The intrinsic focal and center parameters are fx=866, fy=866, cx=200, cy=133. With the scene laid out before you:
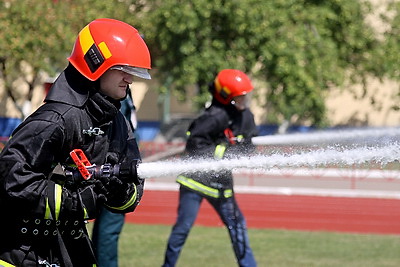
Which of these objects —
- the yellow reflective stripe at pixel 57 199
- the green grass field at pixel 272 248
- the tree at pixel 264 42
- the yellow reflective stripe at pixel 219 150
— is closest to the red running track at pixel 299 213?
the green grass field at pixel 272 248

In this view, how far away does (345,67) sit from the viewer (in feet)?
86.8

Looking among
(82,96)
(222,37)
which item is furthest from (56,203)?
(222,37)

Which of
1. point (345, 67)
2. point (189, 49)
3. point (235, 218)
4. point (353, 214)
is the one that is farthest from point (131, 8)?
point (235, 218)

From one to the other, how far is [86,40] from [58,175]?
657 millimetres

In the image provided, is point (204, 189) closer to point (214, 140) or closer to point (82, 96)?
point (214, 140)

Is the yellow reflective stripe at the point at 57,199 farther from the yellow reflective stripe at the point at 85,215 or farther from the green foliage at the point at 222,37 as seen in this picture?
the green foliage at the point at 222,37

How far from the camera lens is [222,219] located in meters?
7.74

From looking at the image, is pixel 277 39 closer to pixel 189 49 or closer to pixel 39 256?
pixel 189 49

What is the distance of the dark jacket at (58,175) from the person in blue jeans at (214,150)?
10.8 ft

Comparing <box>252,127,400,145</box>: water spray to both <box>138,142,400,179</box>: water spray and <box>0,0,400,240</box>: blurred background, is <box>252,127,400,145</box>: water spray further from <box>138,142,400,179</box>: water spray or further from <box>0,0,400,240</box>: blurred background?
<box>0,0,400,240</box>: blurred background

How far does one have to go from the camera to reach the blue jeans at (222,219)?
294 inches

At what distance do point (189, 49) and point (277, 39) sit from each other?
2.38 m

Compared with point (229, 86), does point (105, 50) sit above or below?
above

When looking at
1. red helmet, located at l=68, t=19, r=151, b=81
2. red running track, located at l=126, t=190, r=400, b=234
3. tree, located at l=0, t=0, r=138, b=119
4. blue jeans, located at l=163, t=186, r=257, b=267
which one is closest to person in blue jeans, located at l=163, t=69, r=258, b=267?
blue jeans, located at l=163, t=186, r=257, b=267
